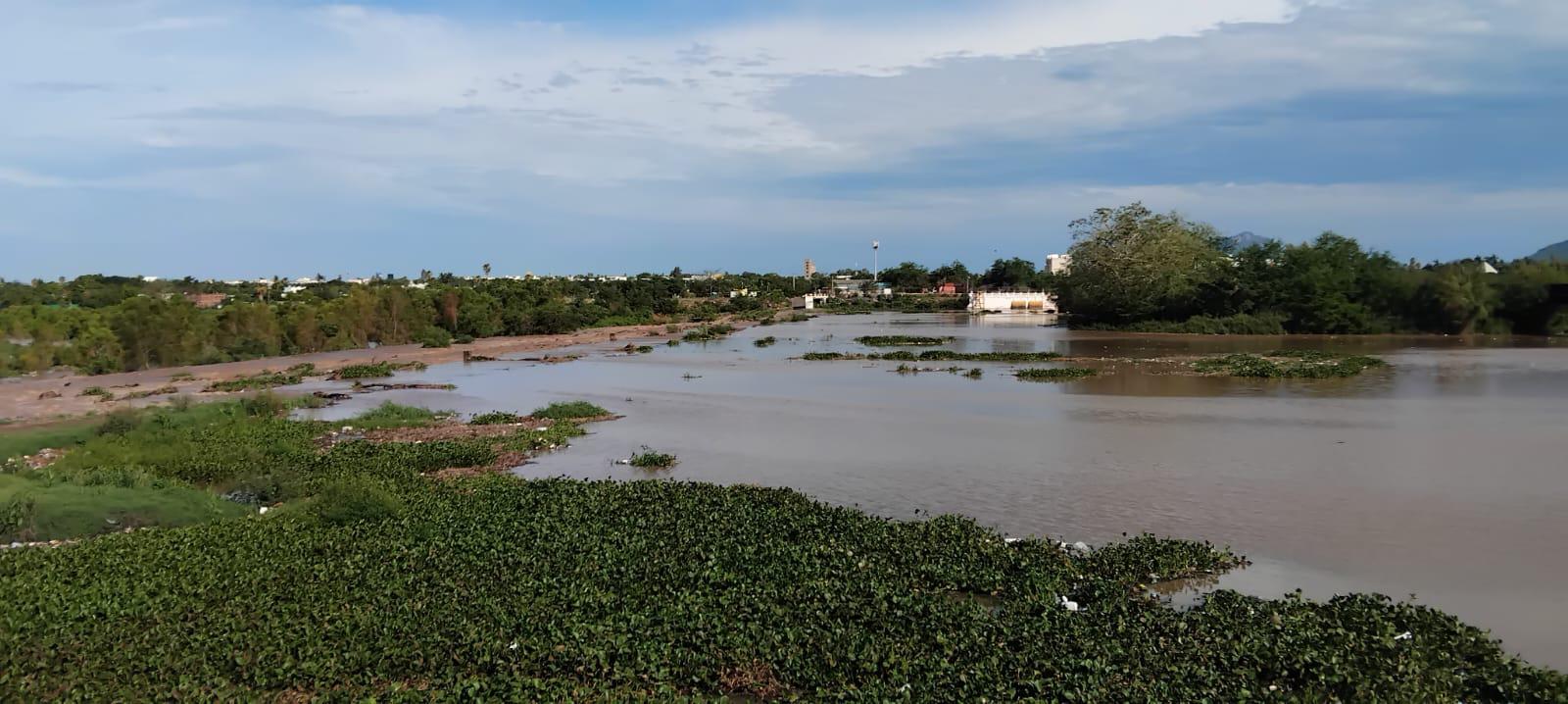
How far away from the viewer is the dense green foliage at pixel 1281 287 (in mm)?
45281

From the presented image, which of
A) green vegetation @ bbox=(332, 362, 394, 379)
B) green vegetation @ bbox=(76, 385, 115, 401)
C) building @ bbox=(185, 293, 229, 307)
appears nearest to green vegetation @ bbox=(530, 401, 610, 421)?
green vegetation @ bbox=(76, 385, 115, 401)

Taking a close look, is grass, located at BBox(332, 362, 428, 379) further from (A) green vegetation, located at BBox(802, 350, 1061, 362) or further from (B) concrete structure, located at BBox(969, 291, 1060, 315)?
(B) concrete structure, located at BBox(969, 291, 1060, 315)

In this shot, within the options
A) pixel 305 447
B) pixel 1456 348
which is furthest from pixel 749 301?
pixel 305 447

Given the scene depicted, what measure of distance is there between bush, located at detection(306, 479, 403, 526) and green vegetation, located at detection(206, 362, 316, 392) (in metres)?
21.2

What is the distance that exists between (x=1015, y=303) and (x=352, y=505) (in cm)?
8379

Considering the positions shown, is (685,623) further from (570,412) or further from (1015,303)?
(1015,303)

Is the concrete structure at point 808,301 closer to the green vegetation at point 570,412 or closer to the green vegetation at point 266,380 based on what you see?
the green vegetation at point 266,380

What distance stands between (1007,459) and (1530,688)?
33.0ft

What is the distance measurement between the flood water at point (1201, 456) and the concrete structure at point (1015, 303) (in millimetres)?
Answer: 55025

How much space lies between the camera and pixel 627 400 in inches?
1030

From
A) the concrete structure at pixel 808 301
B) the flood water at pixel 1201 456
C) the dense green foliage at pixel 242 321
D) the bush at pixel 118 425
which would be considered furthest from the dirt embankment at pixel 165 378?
the concrete structure at pixel 808 301

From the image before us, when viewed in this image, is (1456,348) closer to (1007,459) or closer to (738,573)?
(1007,459)

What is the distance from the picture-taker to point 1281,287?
5072cm

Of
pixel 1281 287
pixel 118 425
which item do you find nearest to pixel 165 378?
pixel 118 425
